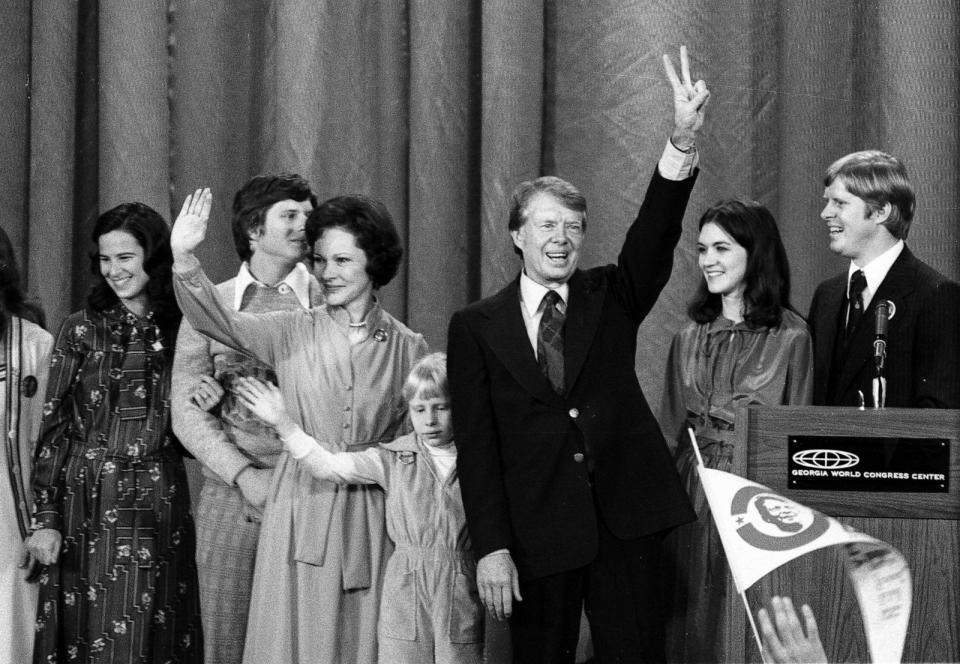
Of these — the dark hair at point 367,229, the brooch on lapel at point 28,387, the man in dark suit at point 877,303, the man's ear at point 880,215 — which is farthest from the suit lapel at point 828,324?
the brooch on lapel at point 28,387

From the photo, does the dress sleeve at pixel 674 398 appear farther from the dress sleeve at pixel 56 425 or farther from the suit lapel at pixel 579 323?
the dress sleeve at pixel 56 425

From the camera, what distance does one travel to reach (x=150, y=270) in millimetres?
3193

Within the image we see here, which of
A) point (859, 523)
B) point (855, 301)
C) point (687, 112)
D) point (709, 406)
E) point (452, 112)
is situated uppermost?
point (452, 112)

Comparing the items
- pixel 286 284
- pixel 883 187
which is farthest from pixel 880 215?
pixel 286 284

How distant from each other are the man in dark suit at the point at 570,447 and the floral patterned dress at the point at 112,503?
0.78m

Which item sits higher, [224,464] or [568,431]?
[568,431]

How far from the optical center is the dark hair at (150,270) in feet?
10.5

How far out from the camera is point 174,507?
3109 mm

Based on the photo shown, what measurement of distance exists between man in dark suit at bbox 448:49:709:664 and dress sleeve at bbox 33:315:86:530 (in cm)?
92

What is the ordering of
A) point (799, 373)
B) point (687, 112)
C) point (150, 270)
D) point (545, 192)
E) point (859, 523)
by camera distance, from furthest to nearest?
point (150, 270)
point (799, 373)
point (545, 192)
point (687, 112)
point (859, 523)

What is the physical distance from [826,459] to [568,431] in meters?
0.62

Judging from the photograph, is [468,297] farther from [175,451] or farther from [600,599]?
[600,599]

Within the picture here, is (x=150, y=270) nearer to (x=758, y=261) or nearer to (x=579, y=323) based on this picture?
(x=579, y=323)

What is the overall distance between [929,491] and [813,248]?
6.08 feet
